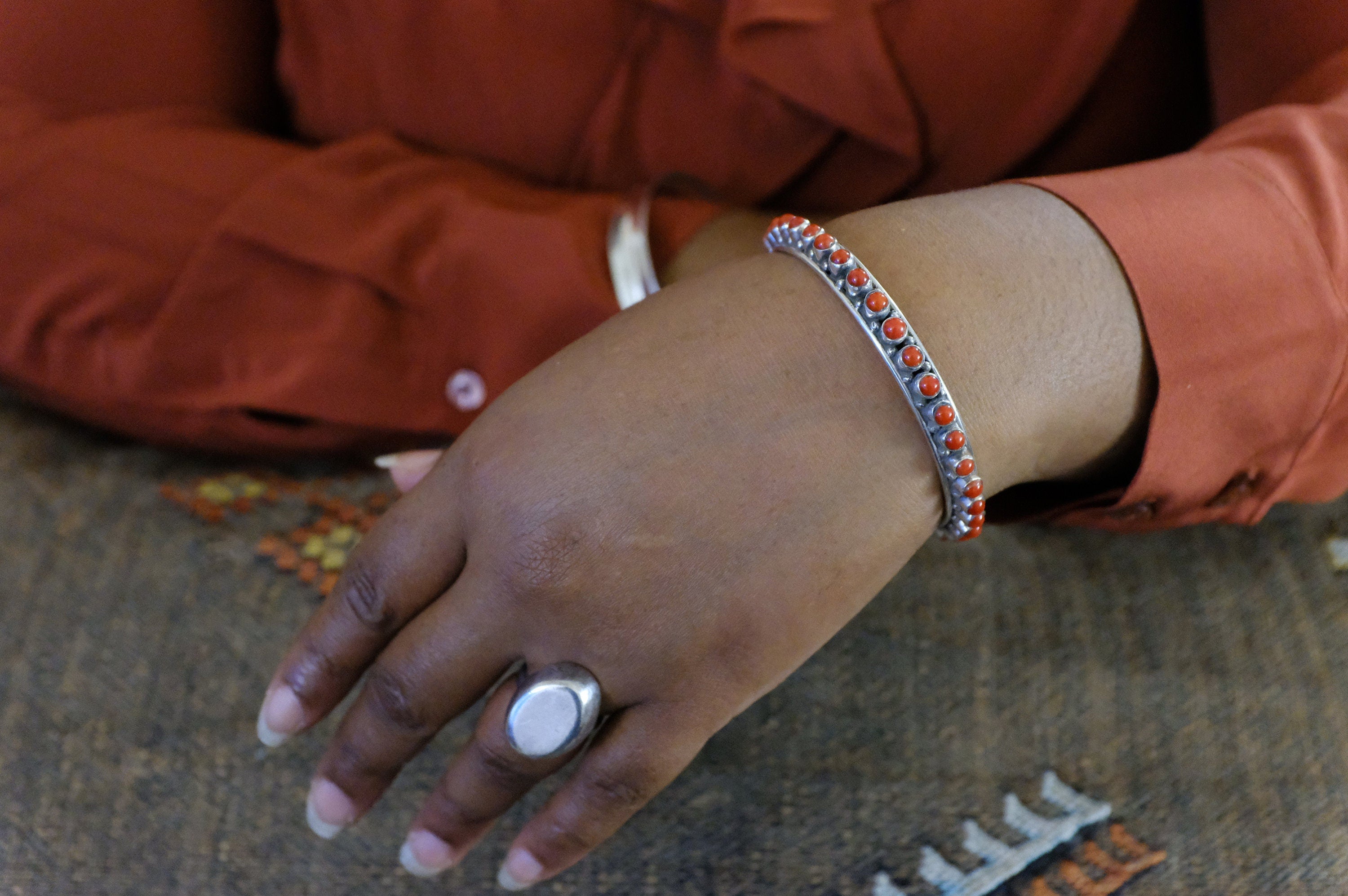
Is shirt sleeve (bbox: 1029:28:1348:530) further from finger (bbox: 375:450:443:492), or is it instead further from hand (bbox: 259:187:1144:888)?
finger (bbox: 375:450:443:492)

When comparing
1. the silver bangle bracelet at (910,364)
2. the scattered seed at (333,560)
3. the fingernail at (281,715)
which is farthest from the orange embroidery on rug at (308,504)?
the silver bangle bracelet at (910,364)

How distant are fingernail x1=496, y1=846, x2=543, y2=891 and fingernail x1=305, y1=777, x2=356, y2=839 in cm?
9

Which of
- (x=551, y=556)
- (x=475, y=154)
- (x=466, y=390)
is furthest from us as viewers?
(x=475, y=154)

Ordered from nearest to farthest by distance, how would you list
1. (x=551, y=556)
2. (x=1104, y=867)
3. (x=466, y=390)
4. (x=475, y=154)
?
(x=551, y=556)
(x=1104, y=867)
(x=466, y=390)
(x=475, y=154)

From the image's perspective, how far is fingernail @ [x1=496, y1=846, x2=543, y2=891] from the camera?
50 centimetres

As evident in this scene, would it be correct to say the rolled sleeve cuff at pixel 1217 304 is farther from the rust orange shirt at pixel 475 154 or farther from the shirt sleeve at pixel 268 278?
the shirt sleeve at pixel 268 278

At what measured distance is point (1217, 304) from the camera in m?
0.48

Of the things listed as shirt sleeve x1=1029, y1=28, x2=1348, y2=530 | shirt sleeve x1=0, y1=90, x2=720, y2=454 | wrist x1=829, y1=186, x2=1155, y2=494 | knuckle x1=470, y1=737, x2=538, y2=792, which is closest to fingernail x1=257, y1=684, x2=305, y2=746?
knuckle x1=470, y1=737, x2=538, y2=792

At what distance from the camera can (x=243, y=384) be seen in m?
0.67

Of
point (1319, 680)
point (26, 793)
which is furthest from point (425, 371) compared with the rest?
point (1319, 680)

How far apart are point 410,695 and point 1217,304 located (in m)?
0.47

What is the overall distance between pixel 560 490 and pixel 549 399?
0.05m

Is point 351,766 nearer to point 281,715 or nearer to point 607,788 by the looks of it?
point 281,715

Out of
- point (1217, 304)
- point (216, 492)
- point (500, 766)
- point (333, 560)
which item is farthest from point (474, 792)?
point (1217, 304)
